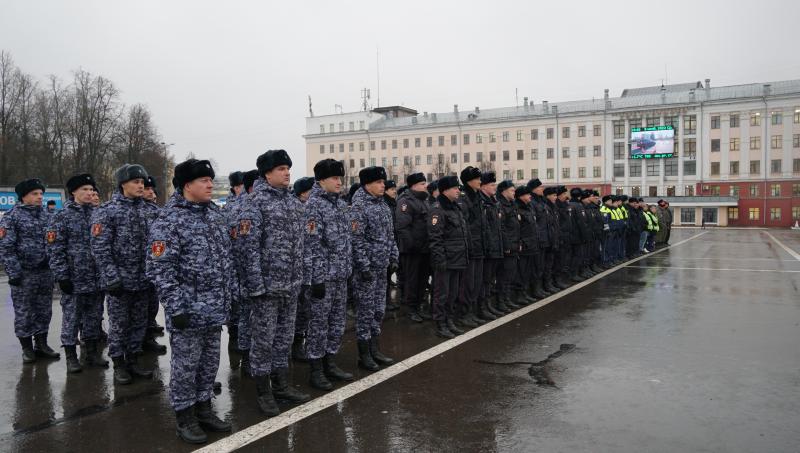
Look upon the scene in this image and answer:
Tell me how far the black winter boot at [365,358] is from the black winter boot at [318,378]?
1.95ft

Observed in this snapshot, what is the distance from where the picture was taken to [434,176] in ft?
261

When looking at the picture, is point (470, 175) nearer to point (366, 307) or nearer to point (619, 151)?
point (366, 307)

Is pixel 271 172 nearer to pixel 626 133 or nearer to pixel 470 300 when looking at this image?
pixel 470 300

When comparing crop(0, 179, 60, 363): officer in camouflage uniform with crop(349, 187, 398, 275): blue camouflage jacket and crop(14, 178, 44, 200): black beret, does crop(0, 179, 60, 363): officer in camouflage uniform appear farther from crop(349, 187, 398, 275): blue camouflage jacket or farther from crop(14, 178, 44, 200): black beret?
crop(349, 187, 398, 275): blue camouflage jacket

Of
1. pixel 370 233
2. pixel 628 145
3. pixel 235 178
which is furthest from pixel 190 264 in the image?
pixel 628 145

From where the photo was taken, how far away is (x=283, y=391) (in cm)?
506

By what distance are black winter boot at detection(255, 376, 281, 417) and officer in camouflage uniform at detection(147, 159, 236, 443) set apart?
1.28 ft

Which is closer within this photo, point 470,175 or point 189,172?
point 189,172

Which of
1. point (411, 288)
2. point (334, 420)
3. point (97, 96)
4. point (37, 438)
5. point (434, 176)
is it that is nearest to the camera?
point (37, 438)

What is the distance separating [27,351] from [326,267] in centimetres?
390

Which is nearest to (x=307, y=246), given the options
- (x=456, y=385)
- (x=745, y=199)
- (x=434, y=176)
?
(x=456, y=385)

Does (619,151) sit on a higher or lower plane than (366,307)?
higher

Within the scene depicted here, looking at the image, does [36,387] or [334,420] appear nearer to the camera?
[334,420]

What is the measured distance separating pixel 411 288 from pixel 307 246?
13.2 feet
